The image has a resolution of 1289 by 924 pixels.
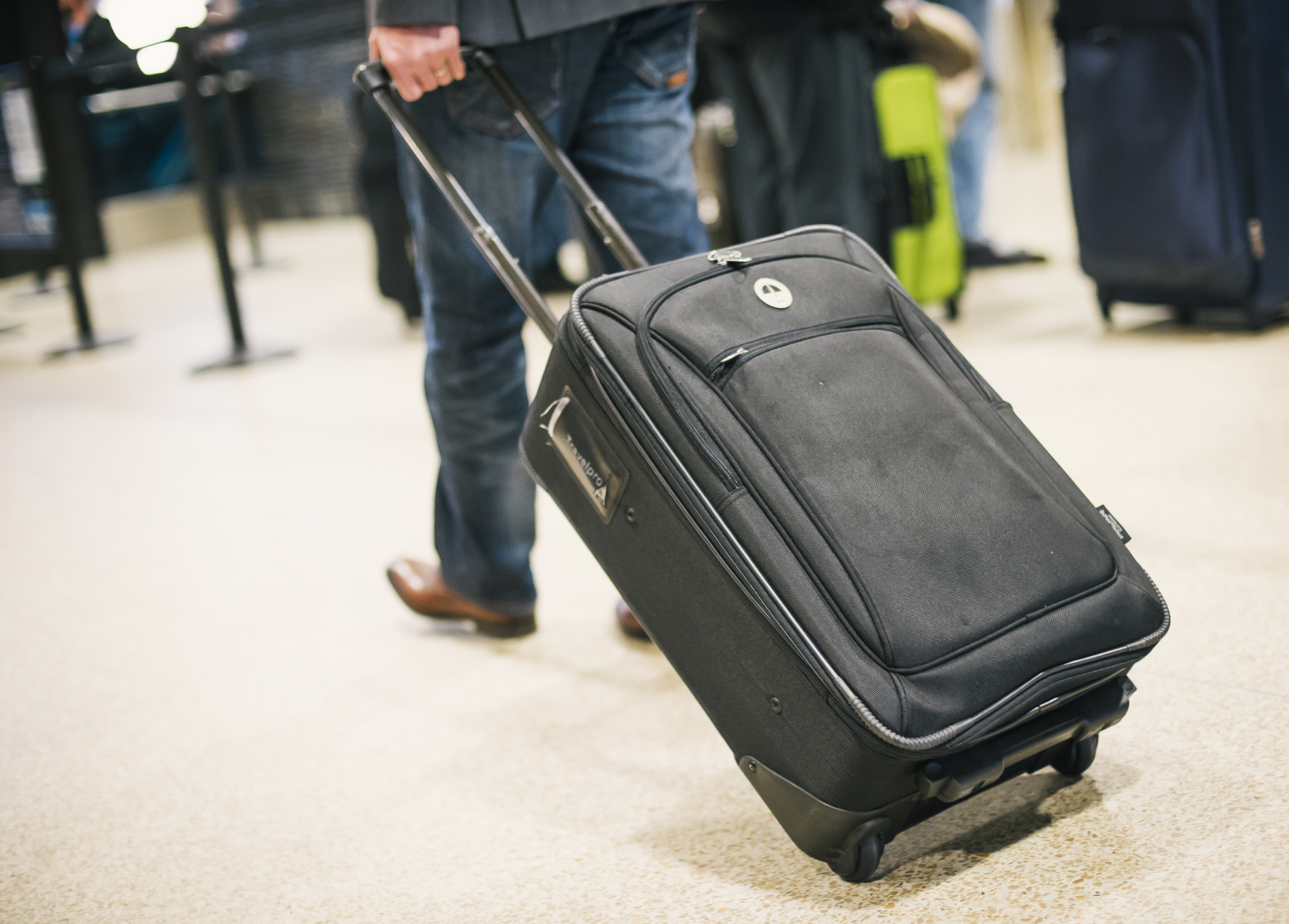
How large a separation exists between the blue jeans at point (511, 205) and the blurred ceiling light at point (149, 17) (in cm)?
251

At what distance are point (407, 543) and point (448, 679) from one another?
505mm

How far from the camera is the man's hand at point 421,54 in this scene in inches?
45.2

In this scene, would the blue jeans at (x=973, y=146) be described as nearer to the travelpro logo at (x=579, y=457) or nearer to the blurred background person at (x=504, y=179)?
the blurred background person at (x=504, y=179)

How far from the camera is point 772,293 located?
37.7 inches

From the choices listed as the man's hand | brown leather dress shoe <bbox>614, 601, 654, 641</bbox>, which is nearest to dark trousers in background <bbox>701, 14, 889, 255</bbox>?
brown leather dress shoe <bbox>614, 601, 654, 641</bbox>

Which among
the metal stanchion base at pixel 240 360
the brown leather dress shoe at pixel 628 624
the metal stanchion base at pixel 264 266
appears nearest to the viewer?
the brown leather dress shoe at pixel 628 624

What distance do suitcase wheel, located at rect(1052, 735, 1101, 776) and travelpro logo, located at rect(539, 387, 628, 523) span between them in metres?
0.44

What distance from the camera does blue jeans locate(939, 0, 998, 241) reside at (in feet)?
11.1

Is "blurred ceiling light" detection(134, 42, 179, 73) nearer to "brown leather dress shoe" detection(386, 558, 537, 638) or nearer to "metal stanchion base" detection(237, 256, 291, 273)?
"metal stanchion base" detection(237, 256, 291, 273)

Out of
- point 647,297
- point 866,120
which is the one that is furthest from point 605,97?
point 866,120

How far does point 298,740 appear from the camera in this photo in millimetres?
1277

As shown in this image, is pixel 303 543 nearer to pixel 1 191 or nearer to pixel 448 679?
pixel 448 679

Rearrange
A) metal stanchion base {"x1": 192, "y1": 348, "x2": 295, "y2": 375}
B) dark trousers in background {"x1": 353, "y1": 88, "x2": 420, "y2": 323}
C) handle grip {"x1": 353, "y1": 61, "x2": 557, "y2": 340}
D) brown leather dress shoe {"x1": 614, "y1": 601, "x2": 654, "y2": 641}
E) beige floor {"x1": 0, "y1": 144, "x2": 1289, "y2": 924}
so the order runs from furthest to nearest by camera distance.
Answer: metal stanchion base {"x1": 192, "y1": 348, "x2": 295, "y2": 375} → dark trousers in background {"x1": 353, "y1": 88, "x2": 420, "y2": 323} → brown leather dress shoe {"x1": 614, "y1": 601, "x2": 654, "y2": 641} → handle grip {"x1": 353, "y1": 61, "x2": 557, "y2": 340} → beige floor {"x1": 0, "y1": 144, "x2": 1289, "y2": 924}

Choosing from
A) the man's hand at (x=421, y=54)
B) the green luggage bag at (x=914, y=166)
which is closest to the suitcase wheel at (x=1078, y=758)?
the man's hand at (x=421, y=54)
